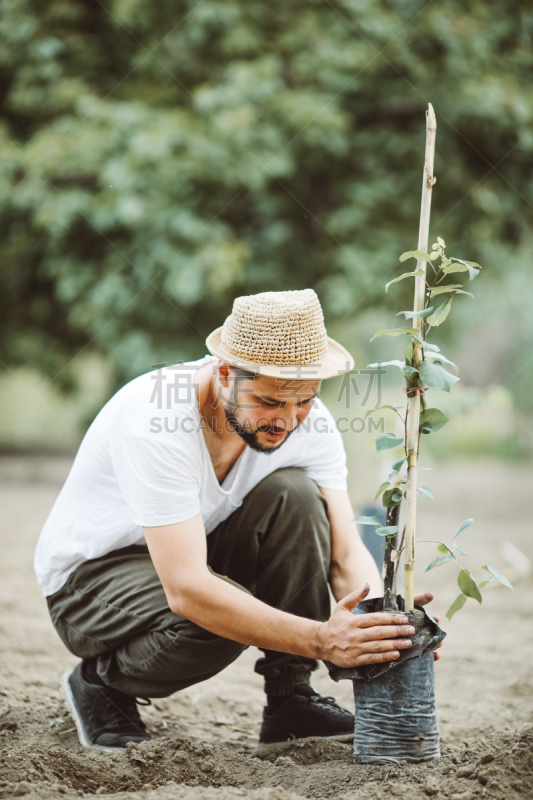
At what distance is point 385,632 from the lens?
1569mm

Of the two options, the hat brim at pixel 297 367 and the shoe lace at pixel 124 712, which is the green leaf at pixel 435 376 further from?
the shoe lace at pixel 124 712

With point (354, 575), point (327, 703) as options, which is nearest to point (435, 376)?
point (354, 575)

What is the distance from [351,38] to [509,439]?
5.73 metres

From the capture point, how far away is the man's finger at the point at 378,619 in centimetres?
157

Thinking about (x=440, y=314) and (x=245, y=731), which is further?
(x=245, y=731)

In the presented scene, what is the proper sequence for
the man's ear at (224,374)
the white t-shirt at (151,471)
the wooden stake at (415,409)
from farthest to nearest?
the man's ear at (224,374) → the white t-shirt at (151,471) → the wooden stake at (415,409)

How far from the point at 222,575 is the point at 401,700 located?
21.3 inches

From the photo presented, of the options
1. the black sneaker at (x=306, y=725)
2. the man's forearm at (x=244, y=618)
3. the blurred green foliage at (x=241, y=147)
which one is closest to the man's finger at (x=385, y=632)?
the man's forearm at (x=244, y=618)

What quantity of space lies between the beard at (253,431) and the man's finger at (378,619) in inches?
20.7

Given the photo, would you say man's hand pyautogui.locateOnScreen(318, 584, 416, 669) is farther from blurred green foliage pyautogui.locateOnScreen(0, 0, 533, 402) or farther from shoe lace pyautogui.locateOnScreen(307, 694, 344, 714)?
blurred green foliage pyautogui.locateOnScreen(0, 0, 533, 402)

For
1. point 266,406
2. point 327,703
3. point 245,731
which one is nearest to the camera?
point 266,406

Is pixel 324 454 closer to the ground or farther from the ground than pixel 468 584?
farther from the ground

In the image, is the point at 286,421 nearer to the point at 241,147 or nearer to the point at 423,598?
the point at 423,598

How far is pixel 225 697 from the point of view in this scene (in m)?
2.40
